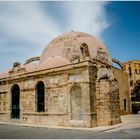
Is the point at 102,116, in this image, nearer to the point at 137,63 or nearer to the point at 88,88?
the point at 88,88

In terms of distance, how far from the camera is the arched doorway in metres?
16.3

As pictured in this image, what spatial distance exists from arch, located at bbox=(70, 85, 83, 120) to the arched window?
248cm

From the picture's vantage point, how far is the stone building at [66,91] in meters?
12.3

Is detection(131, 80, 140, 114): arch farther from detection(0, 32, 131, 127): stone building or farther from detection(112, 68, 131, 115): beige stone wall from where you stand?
detection(0, 32, 131, 127): stone building

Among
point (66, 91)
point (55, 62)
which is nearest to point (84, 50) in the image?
point (55, 62)

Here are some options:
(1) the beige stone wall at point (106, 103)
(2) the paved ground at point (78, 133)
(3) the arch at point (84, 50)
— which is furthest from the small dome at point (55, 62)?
(2) the paved ground at point (78, 133)

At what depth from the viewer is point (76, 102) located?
13.0 metres

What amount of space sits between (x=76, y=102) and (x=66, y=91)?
92cm

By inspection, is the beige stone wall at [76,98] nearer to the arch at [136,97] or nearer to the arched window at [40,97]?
the arched window at [40,97]

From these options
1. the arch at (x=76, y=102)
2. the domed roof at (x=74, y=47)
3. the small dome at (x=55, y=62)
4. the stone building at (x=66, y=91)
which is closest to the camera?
the stone building at (x=66, y=91)

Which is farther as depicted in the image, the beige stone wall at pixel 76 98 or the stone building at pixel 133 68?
the stone building at pixel 133 68

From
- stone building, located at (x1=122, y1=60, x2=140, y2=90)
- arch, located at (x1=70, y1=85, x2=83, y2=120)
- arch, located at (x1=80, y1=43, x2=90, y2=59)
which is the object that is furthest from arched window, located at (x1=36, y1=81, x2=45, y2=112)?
stone building, located at (x1=122, y1=60, x2=140, y2=90)

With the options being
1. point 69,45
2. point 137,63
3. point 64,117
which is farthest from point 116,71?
point 137,63

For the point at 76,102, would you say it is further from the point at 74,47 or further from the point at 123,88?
the point at 123,88
